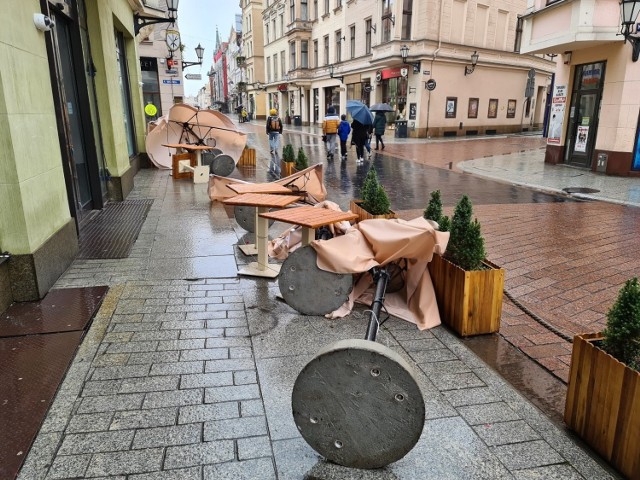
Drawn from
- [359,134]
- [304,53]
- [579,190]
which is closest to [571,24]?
[579,190]

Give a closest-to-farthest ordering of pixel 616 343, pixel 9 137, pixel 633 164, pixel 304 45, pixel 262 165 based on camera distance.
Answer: pixel 616 343 < pixel 9 137 < pixel 633 164 < pixel 262 165 < pixel 304 45

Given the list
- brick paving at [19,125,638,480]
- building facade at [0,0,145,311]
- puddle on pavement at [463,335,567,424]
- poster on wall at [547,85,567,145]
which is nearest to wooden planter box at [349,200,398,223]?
brick paving at [19,125,638,480]

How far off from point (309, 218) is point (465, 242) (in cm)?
136

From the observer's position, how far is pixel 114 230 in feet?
22.7

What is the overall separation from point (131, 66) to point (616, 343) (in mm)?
14261

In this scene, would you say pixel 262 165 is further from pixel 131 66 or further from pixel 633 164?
pixel 633 164

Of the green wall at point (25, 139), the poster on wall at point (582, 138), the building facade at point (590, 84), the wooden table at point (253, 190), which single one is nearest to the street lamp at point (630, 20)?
the building facade at point (590, 84)

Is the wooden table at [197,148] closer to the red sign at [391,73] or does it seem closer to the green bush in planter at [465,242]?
the green bush in planter at [465,242]

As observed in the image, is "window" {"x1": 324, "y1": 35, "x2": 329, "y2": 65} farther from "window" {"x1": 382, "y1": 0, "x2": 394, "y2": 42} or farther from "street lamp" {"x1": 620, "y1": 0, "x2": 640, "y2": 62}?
"street lamp" {"x1": 620, "y1": 0, "x2": 640, "y2": 62}

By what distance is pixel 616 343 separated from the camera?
2.49 meters

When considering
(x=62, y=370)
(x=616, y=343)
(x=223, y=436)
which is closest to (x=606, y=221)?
(x=616, y=343)

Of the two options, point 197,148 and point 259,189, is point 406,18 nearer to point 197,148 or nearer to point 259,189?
point 197,148

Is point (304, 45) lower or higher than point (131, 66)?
higher

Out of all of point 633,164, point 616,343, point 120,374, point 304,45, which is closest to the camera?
point 616,343
